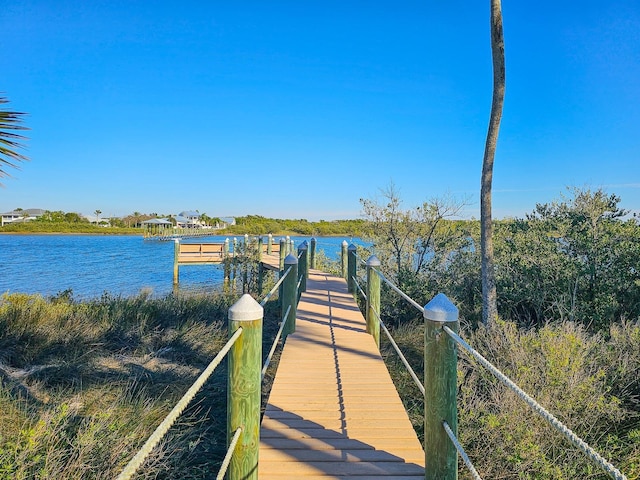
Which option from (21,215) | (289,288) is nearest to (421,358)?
(289,288)

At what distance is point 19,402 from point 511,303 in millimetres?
8441

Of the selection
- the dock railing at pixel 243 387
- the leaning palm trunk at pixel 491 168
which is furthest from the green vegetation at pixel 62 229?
the dock railing at pixel 243 387

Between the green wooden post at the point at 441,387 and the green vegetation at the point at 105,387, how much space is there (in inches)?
71.6

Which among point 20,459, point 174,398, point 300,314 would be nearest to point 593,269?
point 300,314

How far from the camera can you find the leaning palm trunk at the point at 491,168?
23.4 ft

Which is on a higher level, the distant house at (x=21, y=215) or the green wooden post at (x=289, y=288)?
the distant house at (x=21, y=215)

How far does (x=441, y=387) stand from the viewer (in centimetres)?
249

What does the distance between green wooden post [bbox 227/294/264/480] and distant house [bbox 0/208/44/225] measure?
129204mm

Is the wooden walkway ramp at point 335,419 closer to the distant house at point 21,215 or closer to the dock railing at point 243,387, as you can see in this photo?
the dock railing at point 243,387

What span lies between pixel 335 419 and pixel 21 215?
139695 mm

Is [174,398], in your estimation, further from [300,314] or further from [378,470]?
[300,314]

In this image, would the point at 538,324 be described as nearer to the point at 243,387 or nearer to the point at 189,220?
the point at 243,387

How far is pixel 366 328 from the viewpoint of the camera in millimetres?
6629

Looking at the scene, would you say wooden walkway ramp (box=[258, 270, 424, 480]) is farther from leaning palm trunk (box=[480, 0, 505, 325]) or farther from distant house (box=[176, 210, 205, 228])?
distant house (box=[176, 210, 205, 228])
